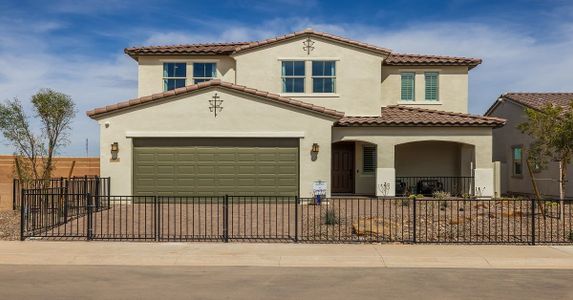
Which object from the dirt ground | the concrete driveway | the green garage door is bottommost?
the concrete driveway

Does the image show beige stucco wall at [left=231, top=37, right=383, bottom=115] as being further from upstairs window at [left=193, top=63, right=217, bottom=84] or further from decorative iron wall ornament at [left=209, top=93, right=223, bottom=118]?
decorative iron wall ornament at [left=209, top=93, right=223, bottom=118]

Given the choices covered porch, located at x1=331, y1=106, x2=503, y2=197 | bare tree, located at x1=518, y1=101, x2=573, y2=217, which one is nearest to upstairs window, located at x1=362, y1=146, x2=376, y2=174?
covered porch, located at x1=331, y1=106, x2=503, y2=197

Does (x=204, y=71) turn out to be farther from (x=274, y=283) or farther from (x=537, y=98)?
(x=274, y=283)

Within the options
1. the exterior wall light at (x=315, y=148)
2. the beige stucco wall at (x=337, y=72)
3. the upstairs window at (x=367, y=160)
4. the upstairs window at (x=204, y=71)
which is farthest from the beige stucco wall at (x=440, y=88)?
the upstairs window at (x=204, y=71)

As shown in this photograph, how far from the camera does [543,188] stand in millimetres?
29562

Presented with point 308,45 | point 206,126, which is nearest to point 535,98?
point 308,45

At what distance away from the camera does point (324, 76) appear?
28.7 m

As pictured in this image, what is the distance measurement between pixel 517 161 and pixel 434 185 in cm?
597

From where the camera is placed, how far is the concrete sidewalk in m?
12.8

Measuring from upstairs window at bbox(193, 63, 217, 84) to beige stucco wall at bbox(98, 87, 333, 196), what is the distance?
477 centimetres

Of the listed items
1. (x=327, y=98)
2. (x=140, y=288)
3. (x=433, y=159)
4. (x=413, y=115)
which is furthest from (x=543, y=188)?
(x=140, y=288)

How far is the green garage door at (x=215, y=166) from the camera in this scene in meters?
24.9

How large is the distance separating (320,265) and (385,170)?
15.0m

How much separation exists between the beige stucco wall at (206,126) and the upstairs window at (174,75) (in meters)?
4.73
